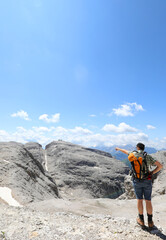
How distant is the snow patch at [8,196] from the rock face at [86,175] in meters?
41.8

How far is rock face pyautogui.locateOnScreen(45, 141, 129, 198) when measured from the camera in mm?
62406

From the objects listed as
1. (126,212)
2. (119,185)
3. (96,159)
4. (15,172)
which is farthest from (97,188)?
(126,212)

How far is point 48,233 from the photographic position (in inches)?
199

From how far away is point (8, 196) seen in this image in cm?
1370

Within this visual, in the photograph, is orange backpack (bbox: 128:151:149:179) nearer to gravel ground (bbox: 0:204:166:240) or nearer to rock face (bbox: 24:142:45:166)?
gravel ground (bbox: 0:204:166:240)

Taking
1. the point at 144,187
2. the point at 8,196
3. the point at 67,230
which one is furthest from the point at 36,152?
the point at 144,187

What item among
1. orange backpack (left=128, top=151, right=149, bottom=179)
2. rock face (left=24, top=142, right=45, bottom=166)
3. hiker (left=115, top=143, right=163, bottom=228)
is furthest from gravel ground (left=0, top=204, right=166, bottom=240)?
rock face (left=24, top=142, right=45, bottom=166)

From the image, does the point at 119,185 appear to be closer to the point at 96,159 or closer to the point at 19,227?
the point at 96,159

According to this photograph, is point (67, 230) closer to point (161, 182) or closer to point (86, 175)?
point (161, 182)

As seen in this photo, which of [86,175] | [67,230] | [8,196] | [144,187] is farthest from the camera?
[86,175]

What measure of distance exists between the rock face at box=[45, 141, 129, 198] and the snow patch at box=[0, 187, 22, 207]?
41844 millimetres

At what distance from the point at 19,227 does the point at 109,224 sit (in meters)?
A: 3.39

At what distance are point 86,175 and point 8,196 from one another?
6359cm

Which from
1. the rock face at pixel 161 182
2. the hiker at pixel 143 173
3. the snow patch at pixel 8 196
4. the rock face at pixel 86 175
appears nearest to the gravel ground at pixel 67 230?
the hiker at pixel 143 173
